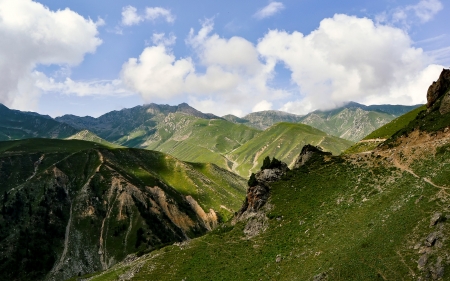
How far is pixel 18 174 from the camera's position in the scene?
197375 mm

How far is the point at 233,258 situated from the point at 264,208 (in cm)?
1634

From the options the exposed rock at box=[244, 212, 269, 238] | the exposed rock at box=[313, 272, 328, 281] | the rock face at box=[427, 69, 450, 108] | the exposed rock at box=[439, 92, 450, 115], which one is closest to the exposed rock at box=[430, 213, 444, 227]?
the exposed rock at box=[313, 272, 328, 281]

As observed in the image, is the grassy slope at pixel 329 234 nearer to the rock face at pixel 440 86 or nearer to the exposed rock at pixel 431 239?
the exposed rock at pixel 431 239

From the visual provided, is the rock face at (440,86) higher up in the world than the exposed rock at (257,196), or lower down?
higher up

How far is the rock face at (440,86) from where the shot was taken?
84.6 metres

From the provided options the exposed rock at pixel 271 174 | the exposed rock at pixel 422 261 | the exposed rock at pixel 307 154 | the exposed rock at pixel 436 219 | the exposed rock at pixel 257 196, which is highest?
the exposed rock at pixel 307 154

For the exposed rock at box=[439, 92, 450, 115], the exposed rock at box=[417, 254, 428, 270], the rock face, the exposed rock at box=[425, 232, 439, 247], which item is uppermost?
the rock face

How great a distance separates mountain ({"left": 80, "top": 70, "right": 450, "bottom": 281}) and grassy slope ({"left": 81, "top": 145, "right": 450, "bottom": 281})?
7.5 inches

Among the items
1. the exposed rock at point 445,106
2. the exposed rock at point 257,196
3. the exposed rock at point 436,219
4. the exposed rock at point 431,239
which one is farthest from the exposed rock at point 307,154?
the exposed rock at point 431,239

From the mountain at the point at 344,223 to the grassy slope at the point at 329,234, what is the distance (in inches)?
7.5

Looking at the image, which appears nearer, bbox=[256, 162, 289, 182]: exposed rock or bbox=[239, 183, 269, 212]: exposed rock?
bbox=[239, 183, 269, 212]: exposed rock

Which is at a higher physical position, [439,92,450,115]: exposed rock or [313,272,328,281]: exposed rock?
[439,92,450,115]: exposed rock

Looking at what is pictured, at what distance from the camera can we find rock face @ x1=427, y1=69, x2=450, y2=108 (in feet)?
278

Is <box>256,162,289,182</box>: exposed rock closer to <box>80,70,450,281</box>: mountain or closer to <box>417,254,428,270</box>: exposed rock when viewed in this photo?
<box>80,70,450,281</box>: mountain
